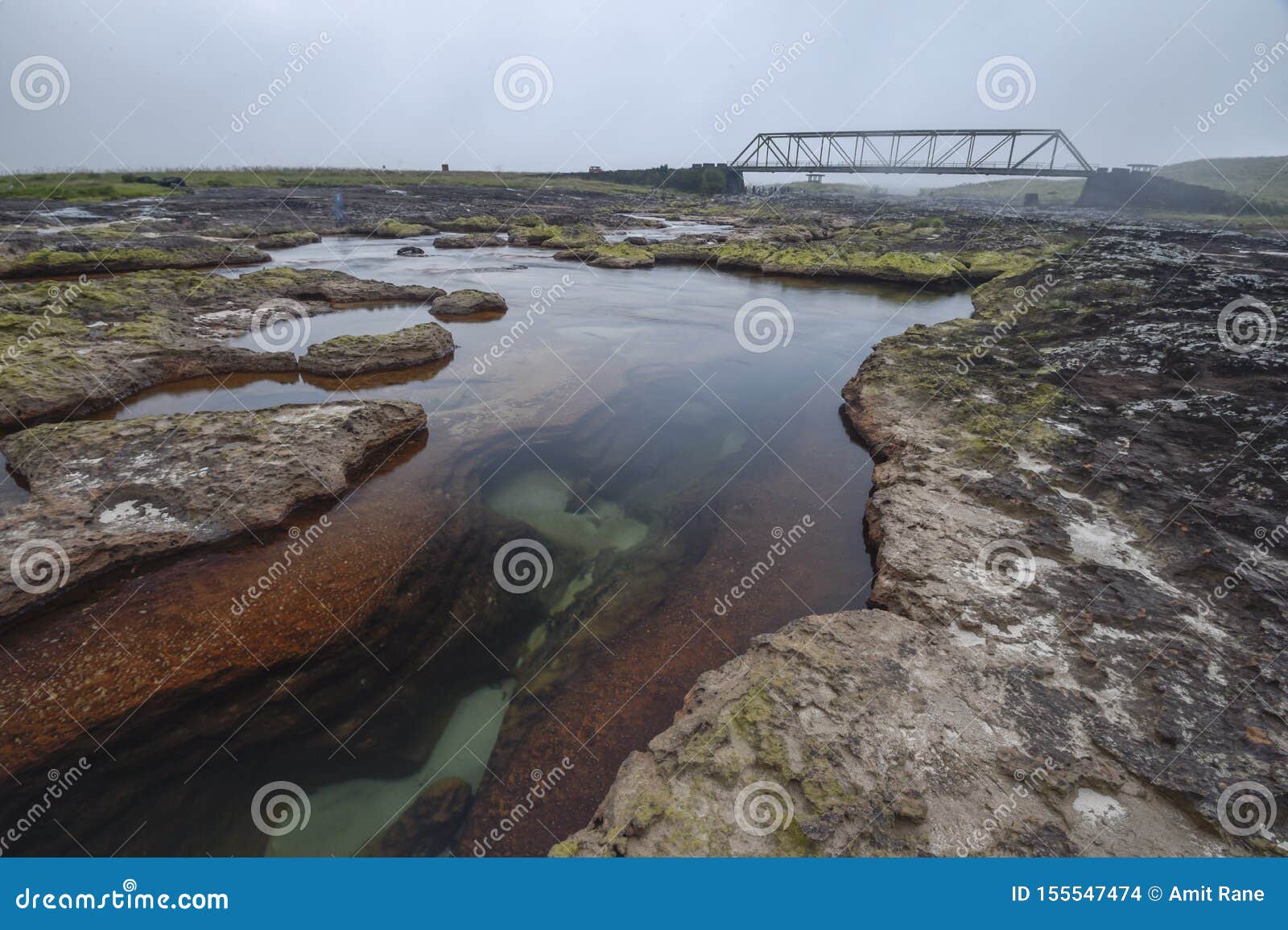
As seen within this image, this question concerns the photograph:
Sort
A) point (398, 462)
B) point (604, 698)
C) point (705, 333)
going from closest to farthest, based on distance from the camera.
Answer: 1. point (604, 698)
2. point (398, 462)
3. point (705, 333)

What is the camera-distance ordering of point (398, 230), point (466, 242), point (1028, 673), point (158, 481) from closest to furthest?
1. point (1028, 673)
2. point (158, 481)
3. point (466, 242)
4. point (398, 230)

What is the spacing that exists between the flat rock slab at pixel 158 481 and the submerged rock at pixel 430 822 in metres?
3.34

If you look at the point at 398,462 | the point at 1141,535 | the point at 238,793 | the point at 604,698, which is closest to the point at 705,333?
the point at 398,462

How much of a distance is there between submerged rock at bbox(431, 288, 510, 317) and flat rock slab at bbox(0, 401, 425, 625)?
23.4 feet

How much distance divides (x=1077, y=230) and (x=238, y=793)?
4038 cm

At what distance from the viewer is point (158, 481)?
17.3 ft

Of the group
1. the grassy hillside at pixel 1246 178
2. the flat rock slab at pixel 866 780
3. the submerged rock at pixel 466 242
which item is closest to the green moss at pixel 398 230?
the submerged rock at pixel 466 242

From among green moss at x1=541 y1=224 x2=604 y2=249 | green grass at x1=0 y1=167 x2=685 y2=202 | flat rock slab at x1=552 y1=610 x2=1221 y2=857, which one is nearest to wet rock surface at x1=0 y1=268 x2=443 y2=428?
flat rock slab at x1=552 y1=610 x2=1221 y2=857

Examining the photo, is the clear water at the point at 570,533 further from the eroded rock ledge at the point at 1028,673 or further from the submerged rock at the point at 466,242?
the submerged rock at the point at 466,242

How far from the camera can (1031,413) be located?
7.01 m

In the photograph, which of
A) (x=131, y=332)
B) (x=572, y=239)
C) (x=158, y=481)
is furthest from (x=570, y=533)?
(x=572, y=239)

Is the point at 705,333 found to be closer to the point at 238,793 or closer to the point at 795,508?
the point at 795,508

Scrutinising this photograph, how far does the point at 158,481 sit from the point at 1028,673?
781 centimetres

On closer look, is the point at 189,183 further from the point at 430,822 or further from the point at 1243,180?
the point at 1243,180
